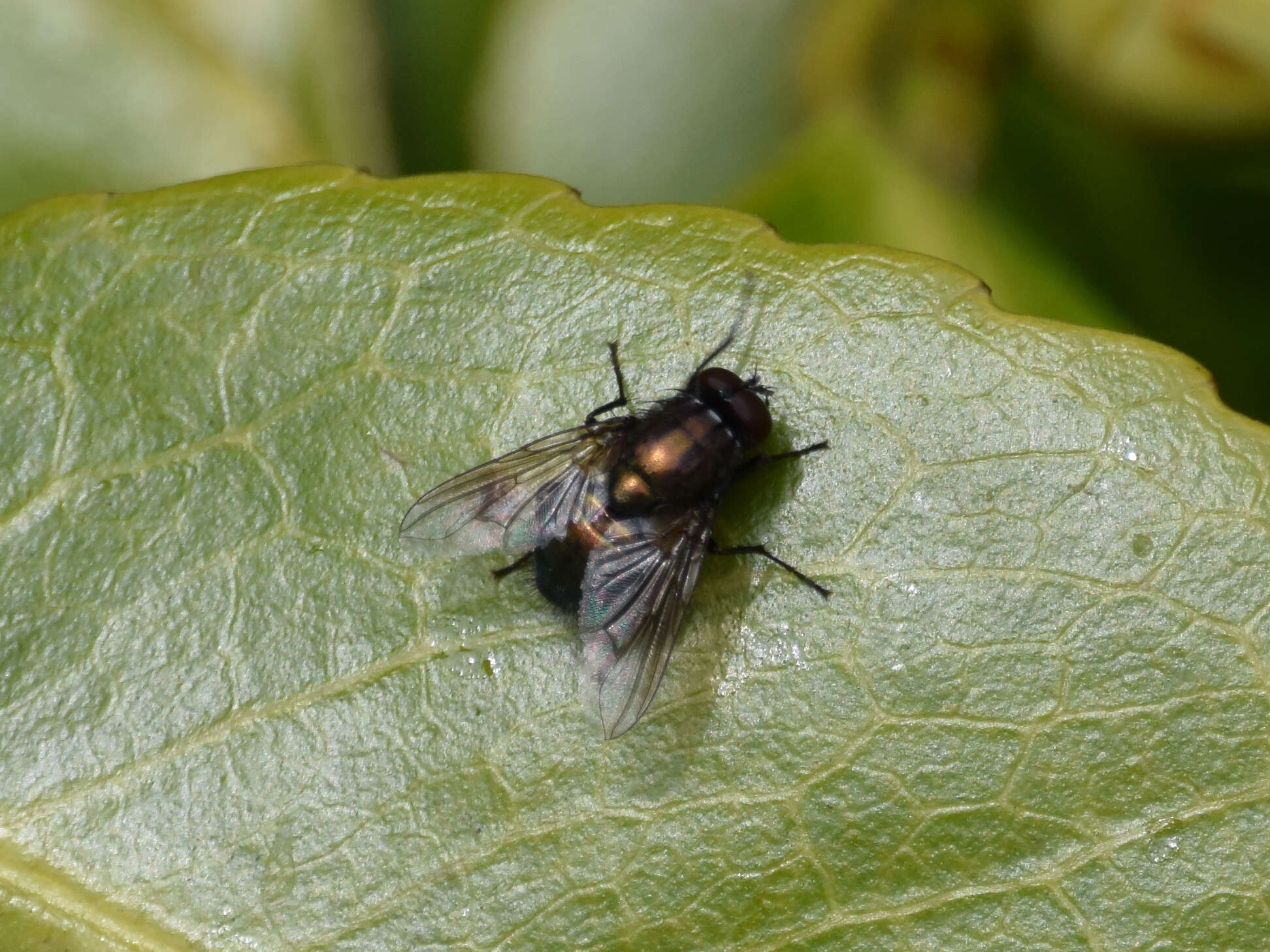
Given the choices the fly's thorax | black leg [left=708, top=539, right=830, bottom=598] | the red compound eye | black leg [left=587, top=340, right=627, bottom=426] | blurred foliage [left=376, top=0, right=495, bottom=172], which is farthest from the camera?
blurred foliage [left=376, top=0, right=495, bottom=172]

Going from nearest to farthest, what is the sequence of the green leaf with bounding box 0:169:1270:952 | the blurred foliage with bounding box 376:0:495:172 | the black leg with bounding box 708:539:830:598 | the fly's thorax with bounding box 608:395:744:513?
the green leaf with bounding box 0:169:1270:952, the black leg with bounding box 708:539:830:598, the fly's thorax with bounding box 608:395:744:513, the blurred foliage with bounding box 376:0:495:172

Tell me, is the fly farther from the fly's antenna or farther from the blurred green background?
the blurred green background

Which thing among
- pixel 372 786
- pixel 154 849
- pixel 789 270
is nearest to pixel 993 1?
pixel 789 270

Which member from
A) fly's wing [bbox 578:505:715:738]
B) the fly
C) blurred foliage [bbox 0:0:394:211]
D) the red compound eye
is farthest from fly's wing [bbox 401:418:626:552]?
blurred foliage [bbox 0:0:394:211]

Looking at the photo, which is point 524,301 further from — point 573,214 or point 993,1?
point 993,1

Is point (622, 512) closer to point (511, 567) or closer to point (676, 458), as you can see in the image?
point (676, 458)

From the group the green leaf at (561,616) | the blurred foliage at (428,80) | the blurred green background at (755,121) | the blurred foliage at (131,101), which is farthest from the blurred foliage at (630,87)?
the green leaf at (561,616)

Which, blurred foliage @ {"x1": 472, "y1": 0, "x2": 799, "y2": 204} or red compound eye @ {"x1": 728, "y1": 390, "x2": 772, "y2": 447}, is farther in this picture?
blurred foliage @ {"x1": 472, "y1": 0, "x2": 799, "y2": 204}

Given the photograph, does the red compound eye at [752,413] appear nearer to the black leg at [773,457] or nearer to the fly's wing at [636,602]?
the black leg at [773,457]
